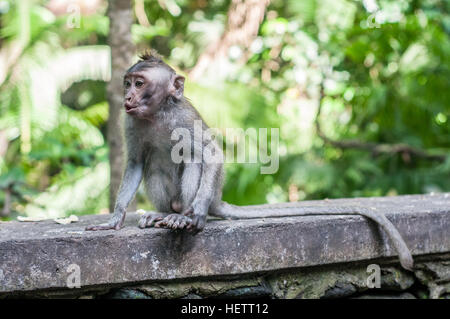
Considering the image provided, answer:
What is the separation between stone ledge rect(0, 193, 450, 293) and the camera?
2.49 m

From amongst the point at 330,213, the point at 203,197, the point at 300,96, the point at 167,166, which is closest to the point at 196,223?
the point at 203,197

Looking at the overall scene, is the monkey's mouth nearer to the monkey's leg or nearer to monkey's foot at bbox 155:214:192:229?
the monkey's leg

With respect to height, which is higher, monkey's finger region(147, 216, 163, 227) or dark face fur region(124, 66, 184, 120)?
dark face fur region(124, 66, 184, 120)

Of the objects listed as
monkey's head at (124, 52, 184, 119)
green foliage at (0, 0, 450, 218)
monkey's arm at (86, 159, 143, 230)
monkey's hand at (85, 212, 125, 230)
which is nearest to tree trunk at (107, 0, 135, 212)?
monkey's arm at (86, 159, 143, 230)

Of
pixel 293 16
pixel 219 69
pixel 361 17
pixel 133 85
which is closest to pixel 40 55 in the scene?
pixel 219 69

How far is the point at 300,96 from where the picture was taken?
798 centimetres

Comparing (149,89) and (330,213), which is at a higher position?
(149,89)

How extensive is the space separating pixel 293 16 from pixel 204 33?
130cm

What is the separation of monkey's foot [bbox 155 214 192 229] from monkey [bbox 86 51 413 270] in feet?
0.40

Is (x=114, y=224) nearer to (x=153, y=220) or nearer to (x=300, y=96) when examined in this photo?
(x=153, y=220)

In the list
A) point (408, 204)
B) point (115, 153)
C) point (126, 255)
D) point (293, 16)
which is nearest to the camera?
point (126, 255)

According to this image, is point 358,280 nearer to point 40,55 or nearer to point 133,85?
point 133,85

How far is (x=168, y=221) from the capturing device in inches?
103

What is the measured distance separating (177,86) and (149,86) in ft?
0.68
